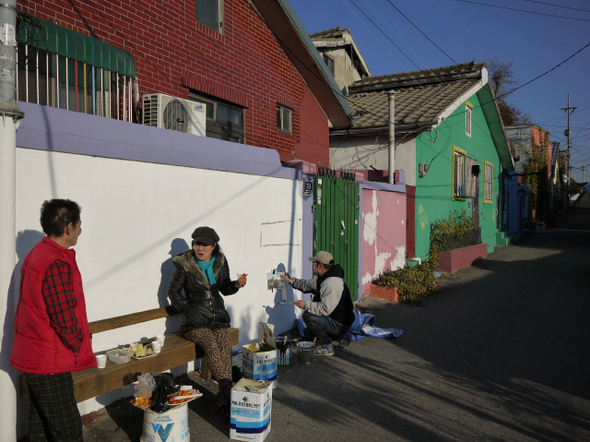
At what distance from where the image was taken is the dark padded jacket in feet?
13.6

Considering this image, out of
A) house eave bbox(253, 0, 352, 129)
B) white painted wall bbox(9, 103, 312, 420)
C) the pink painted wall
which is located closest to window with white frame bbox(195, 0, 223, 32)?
house eave bbox(253, 0, 352, 129)

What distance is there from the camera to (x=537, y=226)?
30.4m

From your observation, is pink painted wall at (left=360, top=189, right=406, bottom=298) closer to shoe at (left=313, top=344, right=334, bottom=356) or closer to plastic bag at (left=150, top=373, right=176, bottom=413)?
shoe at (left=313, top=344, right=334, bottom=356)

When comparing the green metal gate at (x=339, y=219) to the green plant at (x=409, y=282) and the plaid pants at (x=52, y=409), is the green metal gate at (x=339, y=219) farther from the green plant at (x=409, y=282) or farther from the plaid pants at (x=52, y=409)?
the plaid pants at (x=52, y=409)

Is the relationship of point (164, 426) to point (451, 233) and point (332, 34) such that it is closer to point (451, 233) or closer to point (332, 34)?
point (451, 233)

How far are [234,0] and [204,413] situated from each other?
22.2ft

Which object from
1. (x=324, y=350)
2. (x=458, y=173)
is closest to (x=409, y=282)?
(x=324, y=350)

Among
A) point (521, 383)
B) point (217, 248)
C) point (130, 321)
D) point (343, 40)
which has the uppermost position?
point (343, 40)

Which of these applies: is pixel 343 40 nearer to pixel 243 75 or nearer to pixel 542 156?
pixel 243 75

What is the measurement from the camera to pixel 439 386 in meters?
4.62

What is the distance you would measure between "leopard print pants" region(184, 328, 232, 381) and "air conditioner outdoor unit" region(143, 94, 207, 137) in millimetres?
2659

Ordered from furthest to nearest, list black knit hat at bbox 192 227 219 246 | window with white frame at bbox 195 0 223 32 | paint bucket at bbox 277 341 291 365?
window with white frame at bbox 195 0 223 32
paint bucket at bbox 277 341 291 365
black knit hat at bbox 192 227 219 246

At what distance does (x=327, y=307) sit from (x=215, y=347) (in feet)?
5.60

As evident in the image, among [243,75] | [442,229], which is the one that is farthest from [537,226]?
[243,75]
